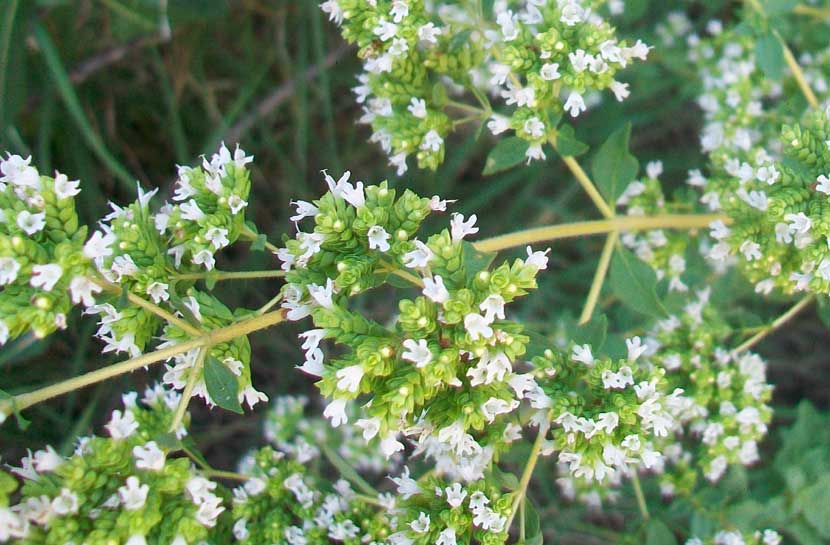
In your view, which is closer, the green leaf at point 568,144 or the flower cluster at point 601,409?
the flower cluster at point 601,409

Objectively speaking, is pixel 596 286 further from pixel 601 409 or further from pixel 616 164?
pixel 601 409

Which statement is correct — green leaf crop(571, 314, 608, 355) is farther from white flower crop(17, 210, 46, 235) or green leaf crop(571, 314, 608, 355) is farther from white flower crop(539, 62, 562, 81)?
white flower crop(17, 210, 46, 235)

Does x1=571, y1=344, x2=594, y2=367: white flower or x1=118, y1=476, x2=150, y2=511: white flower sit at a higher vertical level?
x1=118, y1=476, x2=150, y2=511: white flower

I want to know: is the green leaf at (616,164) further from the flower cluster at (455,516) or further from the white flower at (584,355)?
the flower cluster at (455,516)

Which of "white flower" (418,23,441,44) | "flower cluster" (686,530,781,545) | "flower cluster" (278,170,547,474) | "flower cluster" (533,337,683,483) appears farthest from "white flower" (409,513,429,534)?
"white flower" (418,23,441,44)

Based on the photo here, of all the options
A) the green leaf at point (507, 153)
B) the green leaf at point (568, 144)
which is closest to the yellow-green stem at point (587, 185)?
the green leaf at point (568, 144)

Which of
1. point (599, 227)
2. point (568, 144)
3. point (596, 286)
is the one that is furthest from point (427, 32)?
point (596, 286)
